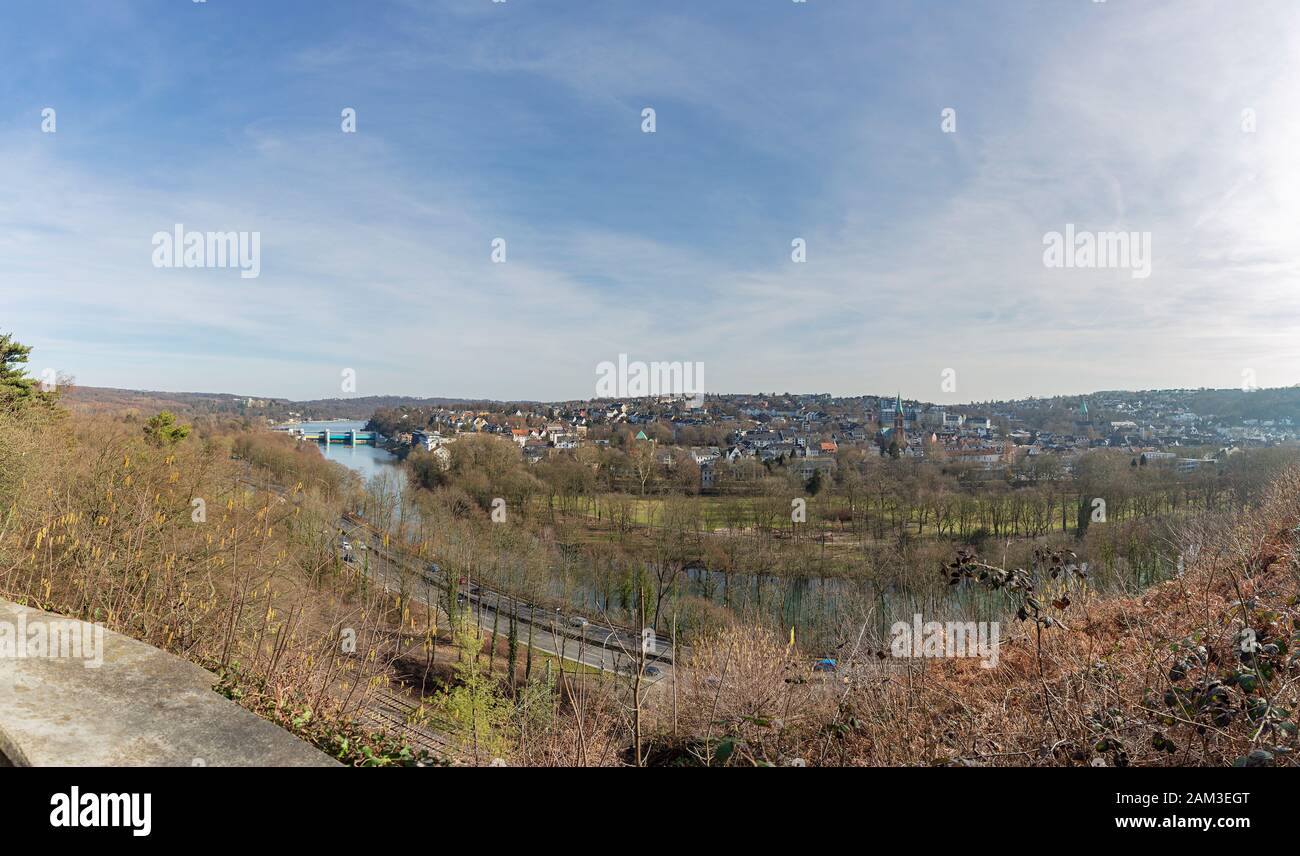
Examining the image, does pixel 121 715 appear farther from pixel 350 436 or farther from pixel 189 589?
pixel 350 436

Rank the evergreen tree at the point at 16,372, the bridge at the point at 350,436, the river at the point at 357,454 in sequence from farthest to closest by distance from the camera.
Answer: the bridge at the point at 350,436 < the river at the point at 357,454 < the evergreen tree at the point at 16,372

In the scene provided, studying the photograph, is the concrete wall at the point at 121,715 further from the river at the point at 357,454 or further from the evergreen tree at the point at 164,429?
the river at the point at 357,454

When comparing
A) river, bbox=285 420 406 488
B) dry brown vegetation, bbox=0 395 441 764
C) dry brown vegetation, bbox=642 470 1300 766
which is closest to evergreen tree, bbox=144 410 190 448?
dry brown vegetation, bbox=0 395 441 764

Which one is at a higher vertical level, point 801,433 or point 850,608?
point 801,433

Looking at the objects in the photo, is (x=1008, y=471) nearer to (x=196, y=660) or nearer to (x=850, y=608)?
(x=850, y=608)

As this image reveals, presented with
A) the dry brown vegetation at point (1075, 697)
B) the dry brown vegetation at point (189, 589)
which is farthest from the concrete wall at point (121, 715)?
the dry brown vegetation at point (1075, 697)

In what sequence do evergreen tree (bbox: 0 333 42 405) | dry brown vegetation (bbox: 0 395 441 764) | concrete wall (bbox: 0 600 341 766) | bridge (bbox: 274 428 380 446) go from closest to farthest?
concrete wall (bbox: 0 600 341 766) → dry brown vegetation (bbox: 0 395 441 764) → evergreen tree (bbox: 0 333 42 405) → bridge (bbox: 274 428 380 446)

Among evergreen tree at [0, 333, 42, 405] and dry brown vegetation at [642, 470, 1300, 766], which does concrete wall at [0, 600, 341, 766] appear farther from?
evergreen tree at [0, 333, 42, 405]

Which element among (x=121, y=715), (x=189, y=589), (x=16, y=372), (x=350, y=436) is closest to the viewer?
(x=121, y=715)

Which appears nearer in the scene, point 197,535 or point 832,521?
point 197,535

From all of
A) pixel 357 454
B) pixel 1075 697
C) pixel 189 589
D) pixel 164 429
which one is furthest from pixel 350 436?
pixel 1075 697
